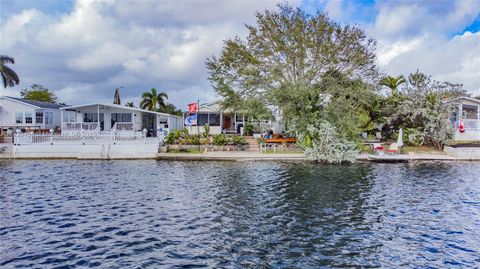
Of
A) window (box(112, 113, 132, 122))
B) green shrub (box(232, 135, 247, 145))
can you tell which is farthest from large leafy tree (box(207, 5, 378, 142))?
window (box(112, 113, 132, 122))

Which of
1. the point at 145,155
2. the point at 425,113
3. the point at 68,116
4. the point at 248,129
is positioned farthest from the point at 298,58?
the point at 68,116

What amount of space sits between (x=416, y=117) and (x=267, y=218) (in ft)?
89.1

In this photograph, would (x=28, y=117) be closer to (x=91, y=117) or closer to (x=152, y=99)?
(x=91, y=117)

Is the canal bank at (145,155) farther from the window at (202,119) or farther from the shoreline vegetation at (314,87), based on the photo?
the window at (202,119)

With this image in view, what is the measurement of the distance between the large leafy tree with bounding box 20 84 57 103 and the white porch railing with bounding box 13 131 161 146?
1414 inches

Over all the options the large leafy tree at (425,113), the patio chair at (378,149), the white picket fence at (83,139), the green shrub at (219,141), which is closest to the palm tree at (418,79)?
the large leafy tree at (425,113)

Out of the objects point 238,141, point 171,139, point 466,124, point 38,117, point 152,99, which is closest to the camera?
point 171,139

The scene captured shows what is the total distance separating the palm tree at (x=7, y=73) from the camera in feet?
134

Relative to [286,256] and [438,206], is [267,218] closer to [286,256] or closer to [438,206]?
[286,256]

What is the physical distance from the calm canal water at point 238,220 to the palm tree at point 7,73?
2796cm

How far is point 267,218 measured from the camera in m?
10.8

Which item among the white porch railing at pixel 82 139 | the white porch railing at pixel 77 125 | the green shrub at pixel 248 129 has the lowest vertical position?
the white porch railing at pixel 82 139

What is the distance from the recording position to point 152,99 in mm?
58969

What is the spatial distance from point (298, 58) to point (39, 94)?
49.2 metres
